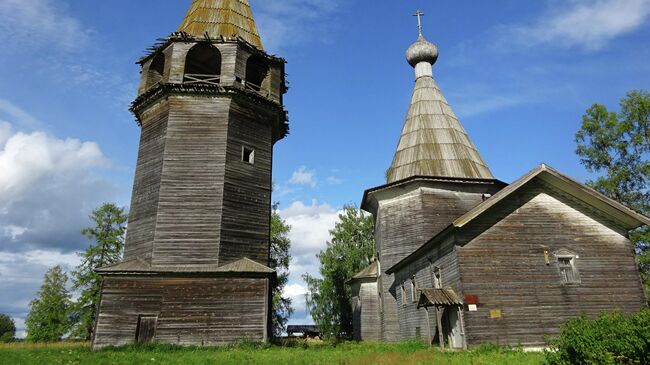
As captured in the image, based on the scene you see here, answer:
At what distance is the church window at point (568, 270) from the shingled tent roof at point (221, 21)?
16997 millimetres

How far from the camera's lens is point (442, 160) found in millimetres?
22328

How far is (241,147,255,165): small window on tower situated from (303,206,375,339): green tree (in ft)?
58.6

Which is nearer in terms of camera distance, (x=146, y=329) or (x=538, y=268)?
(x=538, y=268)

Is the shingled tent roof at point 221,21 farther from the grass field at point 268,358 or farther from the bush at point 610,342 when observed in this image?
the bush at point 610,342

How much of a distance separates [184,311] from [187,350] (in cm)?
143

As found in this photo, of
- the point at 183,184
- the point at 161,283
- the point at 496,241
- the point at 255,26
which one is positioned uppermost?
the point at 255,26

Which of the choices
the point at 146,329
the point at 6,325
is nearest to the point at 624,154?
the point at 146,329

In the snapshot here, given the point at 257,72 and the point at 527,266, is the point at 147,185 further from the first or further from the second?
the point at 527,266

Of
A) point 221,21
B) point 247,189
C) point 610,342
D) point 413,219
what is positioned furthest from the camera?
point 221,21

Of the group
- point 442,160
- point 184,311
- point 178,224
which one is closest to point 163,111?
point 178,224

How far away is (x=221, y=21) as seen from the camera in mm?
22078

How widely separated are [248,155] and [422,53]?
15.2 meters

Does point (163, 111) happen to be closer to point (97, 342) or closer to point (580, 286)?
point (97, 342)

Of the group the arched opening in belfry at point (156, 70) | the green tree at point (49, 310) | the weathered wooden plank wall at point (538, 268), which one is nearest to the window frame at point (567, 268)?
the weathered wooden plank wall at point (538, 268)
